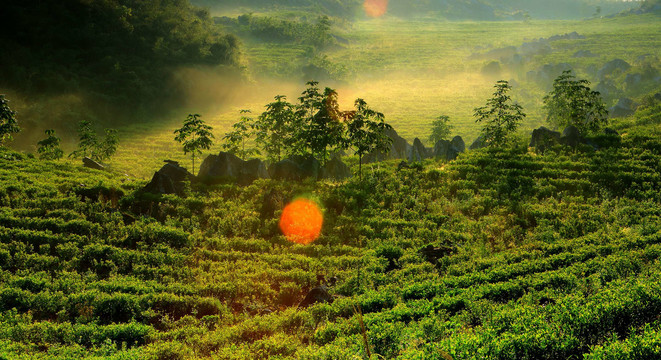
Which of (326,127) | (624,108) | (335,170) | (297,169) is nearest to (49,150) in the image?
(297,169)

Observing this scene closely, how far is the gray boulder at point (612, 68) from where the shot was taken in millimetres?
85688

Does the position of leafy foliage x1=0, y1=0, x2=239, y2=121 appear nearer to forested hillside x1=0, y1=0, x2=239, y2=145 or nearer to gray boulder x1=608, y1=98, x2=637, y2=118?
forested hillside x1=0, y1=0, x2=239, y2=145

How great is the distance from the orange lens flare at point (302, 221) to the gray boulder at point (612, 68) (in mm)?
89713

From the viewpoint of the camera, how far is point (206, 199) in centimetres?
2281

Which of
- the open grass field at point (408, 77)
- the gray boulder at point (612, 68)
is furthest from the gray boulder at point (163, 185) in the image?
the gray boulder at point (612, 68)

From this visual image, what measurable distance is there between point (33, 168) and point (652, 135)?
40.4m

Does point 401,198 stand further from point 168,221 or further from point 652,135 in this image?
point 652,135

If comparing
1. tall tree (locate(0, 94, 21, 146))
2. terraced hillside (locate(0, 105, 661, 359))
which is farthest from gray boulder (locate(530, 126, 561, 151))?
tall tree (locate(0, 94, 21, 146))

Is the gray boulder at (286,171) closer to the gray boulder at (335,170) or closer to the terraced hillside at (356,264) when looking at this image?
the terraced hillside at (356,264)

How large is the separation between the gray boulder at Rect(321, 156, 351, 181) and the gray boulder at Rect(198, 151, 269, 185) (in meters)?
3.98

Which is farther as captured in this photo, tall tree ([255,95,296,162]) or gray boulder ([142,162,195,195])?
tall tree ([255,95,296,162])

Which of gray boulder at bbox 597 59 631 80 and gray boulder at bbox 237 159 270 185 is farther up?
gray boulder at bbox 597 59 631 80

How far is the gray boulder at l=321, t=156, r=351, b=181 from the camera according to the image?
1093 inches

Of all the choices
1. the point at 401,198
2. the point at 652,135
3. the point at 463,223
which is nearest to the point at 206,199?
the point at 401,198
